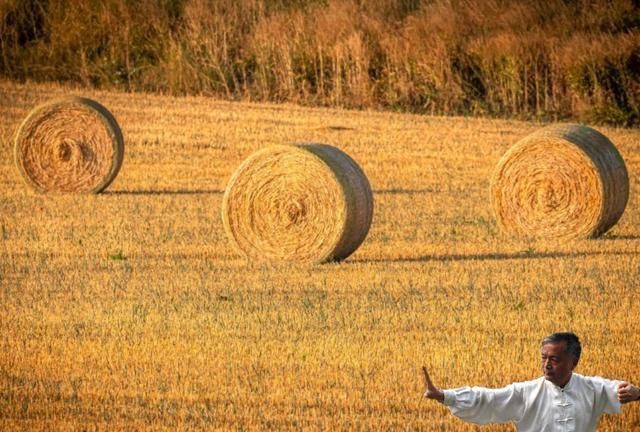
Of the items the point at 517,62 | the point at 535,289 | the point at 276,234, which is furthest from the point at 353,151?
the point at 535,289

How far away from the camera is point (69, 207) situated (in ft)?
71.2

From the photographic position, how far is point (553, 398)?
24.4 ft

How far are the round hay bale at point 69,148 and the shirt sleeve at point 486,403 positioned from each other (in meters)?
16.5

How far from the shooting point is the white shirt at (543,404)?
24.4 feet

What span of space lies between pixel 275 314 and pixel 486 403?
19.3 ft

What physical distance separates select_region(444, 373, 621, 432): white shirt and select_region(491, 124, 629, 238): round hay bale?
1089 cm

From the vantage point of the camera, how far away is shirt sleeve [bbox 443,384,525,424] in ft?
24.2

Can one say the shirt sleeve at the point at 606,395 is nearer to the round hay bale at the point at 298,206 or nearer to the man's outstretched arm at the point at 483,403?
the man's outstretched arm at the point at 483,403

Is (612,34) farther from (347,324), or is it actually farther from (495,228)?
(347,324)

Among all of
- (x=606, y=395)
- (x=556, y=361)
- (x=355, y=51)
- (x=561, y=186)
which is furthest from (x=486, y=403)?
(x=355, y=51)

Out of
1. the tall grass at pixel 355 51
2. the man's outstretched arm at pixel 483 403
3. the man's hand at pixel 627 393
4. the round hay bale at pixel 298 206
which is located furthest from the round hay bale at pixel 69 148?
the man's hand at pixel 627 393

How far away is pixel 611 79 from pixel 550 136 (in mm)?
16027

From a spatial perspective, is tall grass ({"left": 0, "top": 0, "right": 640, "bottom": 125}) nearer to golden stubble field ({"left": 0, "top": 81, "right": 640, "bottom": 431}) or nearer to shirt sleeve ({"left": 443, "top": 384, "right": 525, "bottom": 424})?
golden stubble field ({"left": 0, "top": 81, "right": 640, "bottom": 431})

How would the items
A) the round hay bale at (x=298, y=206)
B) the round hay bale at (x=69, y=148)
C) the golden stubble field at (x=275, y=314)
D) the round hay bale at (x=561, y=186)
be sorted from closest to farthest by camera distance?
the golden stubble field at (x=275, y=314)
the round hay bale at (x=298, y=206)
the round hay bale at (x=561, y=186)
the round hay bale at (x=69, y=148)
